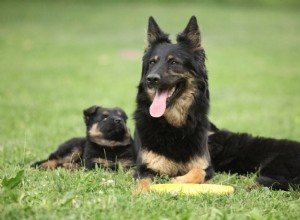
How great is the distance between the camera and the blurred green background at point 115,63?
13.0m

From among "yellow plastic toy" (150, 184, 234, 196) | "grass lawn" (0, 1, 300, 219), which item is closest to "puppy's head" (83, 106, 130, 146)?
"grass lawn" (0, 1, 300, 219)

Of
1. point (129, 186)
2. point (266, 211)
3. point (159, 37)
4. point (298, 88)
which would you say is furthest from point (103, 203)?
point (298, 88)

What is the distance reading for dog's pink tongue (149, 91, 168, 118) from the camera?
21.4ft

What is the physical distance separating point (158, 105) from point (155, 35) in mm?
1117

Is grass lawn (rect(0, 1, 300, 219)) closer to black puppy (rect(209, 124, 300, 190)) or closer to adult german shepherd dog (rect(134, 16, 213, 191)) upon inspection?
black puppy (rect(209, 124, 300, 190))

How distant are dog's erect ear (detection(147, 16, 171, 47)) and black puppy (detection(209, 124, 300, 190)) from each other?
1869 millimetres

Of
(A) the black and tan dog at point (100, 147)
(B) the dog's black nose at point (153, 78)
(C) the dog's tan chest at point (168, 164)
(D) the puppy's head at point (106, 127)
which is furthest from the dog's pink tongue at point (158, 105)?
(D) the puppy's head at point (106, 127)

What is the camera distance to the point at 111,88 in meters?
19.5

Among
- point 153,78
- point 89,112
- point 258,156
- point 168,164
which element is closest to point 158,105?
point 153,78

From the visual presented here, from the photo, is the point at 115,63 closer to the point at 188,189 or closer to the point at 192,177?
the point at 192,177

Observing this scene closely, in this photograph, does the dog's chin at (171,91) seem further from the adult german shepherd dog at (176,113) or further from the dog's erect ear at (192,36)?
the dog's erect ear at (192,36)

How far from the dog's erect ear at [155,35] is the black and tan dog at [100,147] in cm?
157

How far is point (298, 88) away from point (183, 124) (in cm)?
1410

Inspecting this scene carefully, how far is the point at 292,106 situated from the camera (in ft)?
53.4
